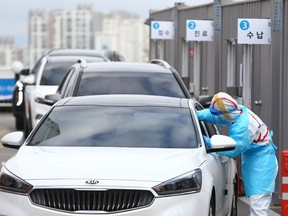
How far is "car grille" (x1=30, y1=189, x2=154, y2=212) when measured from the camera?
7402 millimetres

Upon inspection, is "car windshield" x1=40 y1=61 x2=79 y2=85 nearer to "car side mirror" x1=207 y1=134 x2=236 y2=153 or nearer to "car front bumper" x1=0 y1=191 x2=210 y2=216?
"car side mirror" x1=207 y1=134 x2=236 y2=153

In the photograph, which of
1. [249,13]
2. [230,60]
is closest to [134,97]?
[249,13]

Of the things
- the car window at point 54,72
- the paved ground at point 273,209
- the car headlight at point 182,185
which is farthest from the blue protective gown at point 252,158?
the car window at point 54,72

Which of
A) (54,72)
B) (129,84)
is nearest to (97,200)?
(129,84)

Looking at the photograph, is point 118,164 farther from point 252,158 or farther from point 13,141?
point 252,158

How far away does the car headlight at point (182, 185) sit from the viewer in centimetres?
748

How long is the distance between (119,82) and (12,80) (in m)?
20.5

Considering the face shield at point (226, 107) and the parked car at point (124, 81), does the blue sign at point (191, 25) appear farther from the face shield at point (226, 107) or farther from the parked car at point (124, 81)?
the face shield at point (226, 107)

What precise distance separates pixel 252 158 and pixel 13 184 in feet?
8.37

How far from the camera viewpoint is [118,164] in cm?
778

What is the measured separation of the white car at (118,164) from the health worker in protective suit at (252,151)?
0.77ft

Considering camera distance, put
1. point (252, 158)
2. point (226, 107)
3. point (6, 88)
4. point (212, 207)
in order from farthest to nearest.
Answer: point (6, 88), point (252, 158), point (226, 107), point (212, 207)

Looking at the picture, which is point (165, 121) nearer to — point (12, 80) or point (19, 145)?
point (19, 145)

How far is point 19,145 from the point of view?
29.5 feet
